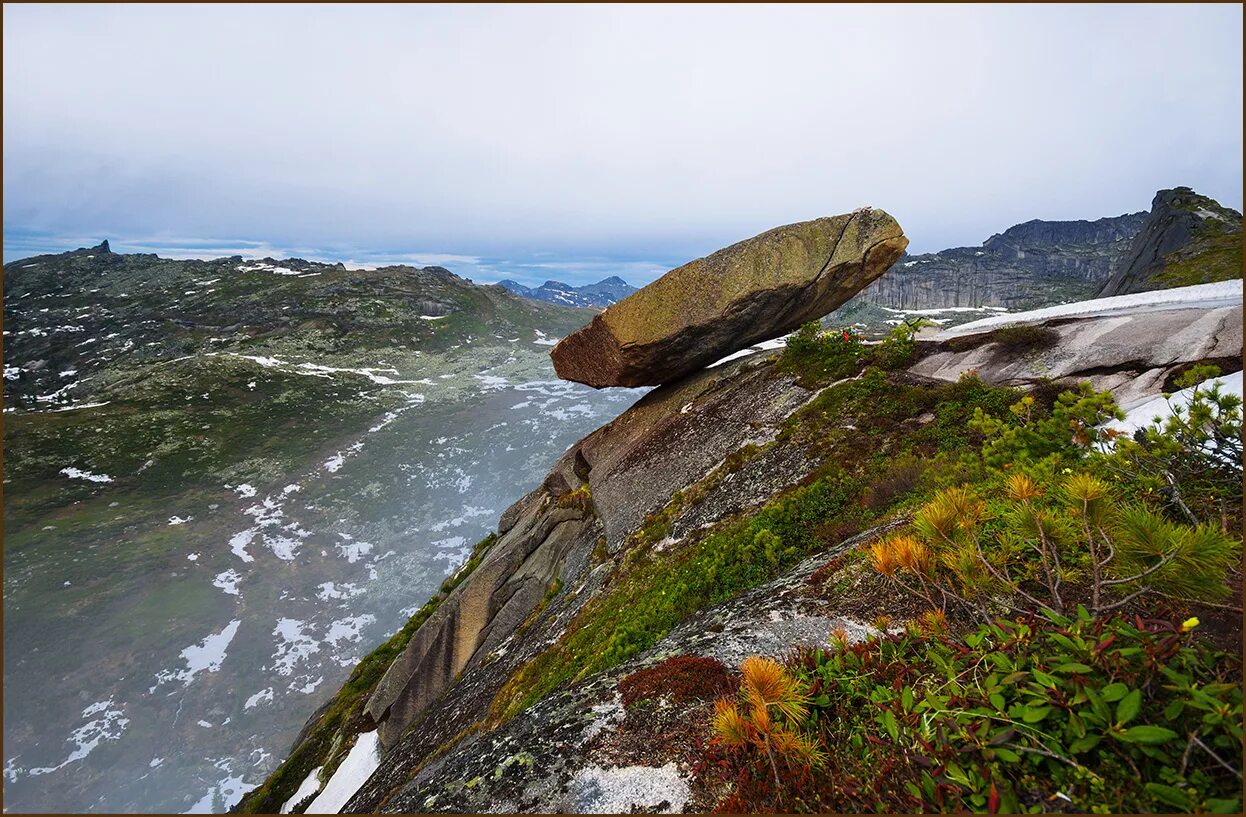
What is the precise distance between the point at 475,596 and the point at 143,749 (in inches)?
1293

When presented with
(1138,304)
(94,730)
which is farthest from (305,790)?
(1138,304)

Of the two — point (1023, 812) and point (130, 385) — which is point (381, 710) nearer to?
point (1023, 812)

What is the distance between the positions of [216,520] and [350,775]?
55333mm

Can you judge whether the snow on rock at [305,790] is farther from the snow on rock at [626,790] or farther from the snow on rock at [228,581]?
the snow on rock at [228,581]

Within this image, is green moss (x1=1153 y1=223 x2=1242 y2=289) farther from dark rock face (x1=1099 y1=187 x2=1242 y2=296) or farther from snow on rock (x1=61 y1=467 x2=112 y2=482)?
snow on rock (x1=61 y1=467 x2=112 y2=482)

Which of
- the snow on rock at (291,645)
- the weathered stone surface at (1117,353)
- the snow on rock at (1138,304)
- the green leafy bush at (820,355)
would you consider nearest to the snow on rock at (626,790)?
the weathered stone surface at (1117,353)

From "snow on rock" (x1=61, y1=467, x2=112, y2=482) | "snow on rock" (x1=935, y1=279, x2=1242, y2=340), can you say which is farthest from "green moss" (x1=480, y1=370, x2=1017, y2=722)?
"snow on rock" (x1=61, y1=467, x2=112, y2=482)

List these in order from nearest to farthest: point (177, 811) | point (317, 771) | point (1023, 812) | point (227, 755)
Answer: point (1023, 812) → point (317, 771) → point (177, 811) → point (227, 755)

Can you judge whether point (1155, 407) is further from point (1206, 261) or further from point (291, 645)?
point (1206, 261)

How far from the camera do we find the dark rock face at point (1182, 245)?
47438 mm

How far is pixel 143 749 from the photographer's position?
104 ft

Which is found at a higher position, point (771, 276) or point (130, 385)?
point (771, 276)

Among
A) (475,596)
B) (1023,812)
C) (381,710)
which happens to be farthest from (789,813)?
(381,710)

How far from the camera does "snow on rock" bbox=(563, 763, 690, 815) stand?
3928 mm
